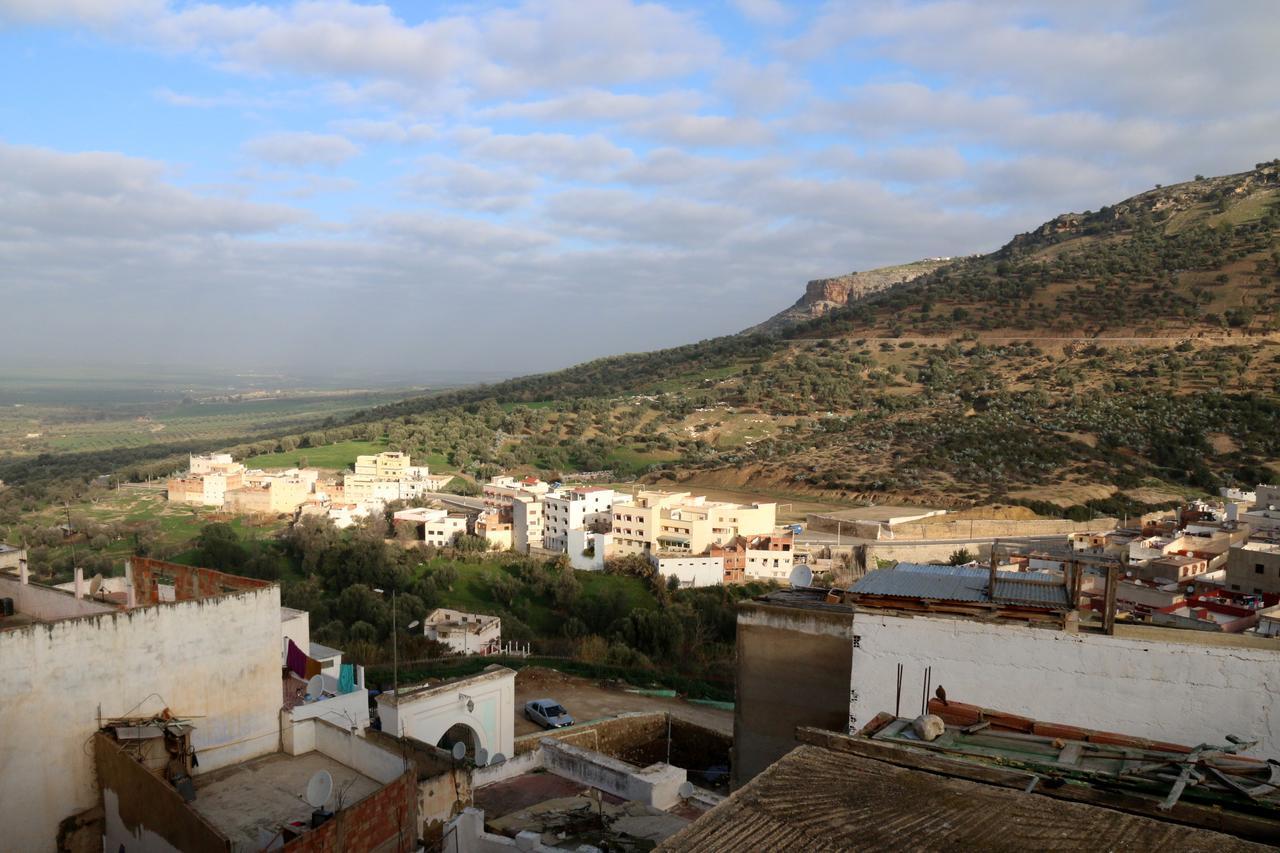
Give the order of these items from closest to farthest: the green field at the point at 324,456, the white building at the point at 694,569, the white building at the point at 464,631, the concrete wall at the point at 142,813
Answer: the concrete wall at the point at 142,813
the white building at the point at 464,631
the white building at the point at 694,569
the green field at the point at 324,456

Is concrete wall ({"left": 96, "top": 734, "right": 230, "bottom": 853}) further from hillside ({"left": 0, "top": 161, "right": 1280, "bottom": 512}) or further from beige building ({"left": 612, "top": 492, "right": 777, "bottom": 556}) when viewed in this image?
hillside ({"left": 0, "top": 161, "right": 1280, "bottom": 512})

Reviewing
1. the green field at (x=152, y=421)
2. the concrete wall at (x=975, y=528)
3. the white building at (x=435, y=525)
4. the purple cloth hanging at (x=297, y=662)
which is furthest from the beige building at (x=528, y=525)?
the green field at (x=152, y=421)

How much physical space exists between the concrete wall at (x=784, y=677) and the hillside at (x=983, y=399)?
31782mm

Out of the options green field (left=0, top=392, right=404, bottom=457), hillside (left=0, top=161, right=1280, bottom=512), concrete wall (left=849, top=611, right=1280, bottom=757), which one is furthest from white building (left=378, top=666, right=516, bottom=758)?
green field (left=0, top=392, right=404, bottom=457)

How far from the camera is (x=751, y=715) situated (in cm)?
850

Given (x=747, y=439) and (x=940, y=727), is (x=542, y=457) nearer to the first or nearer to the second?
(x=747, y=439)

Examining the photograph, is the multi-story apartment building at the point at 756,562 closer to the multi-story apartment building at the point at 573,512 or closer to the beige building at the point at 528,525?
the multi-story apartment building at the point at 573,512

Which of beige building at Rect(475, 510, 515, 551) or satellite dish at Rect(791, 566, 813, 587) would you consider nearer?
satellite dish at Rect(791, 566, 813, 587)

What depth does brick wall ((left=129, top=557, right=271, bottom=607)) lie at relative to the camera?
28.0ft

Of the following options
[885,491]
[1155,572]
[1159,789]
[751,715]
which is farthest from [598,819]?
[885,491]

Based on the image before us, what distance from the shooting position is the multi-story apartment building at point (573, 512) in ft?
109

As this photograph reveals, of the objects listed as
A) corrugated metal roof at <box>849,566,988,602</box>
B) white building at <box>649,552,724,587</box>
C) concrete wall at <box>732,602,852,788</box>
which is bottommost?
white building at <box>649,552,724,587</box>

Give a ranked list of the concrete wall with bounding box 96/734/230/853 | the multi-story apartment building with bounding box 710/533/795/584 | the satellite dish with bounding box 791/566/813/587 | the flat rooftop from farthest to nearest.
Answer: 1. the multi-story apartment building with bounding box 710/533/795/584
2. the satellite dish with bounding box 791/566/813/587
3. the flat rooftop
4. the concrete wall with bounding box 96/734/230/853

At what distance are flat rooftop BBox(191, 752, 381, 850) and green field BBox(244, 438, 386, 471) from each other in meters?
43.6
